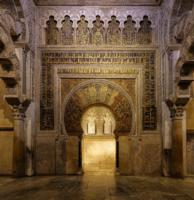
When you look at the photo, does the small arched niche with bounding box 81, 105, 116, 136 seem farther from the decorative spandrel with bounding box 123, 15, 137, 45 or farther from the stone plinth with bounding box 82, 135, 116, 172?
the decorative spandrel with bounding box 123, 15, 137, 45

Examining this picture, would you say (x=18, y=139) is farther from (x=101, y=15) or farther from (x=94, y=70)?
(x=101, y=15)

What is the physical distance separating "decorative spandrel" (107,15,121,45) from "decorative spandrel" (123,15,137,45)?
17 cm

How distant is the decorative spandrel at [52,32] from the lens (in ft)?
37.3

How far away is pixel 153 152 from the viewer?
10.9 m

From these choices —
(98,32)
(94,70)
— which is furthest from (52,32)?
(94,70)

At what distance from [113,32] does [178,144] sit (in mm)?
3704

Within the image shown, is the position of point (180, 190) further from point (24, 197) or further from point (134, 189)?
point (24, 197)

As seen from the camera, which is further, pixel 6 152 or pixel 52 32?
pixel 52 32

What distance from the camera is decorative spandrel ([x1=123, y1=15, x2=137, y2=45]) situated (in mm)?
11352

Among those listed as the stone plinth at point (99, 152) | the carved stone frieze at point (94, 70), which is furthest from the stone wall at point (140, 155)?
the stone plinth at point (99, 152)

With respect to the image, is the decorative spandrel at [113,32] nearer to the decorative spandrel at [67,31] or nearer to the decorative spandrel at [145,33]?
the decorative spandrel at [145,33]

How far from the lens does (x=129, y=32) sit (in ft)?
37.4

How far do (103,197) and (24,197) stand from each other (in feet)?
4.23

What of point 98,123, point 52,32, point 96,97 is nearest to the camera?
point 96,97
